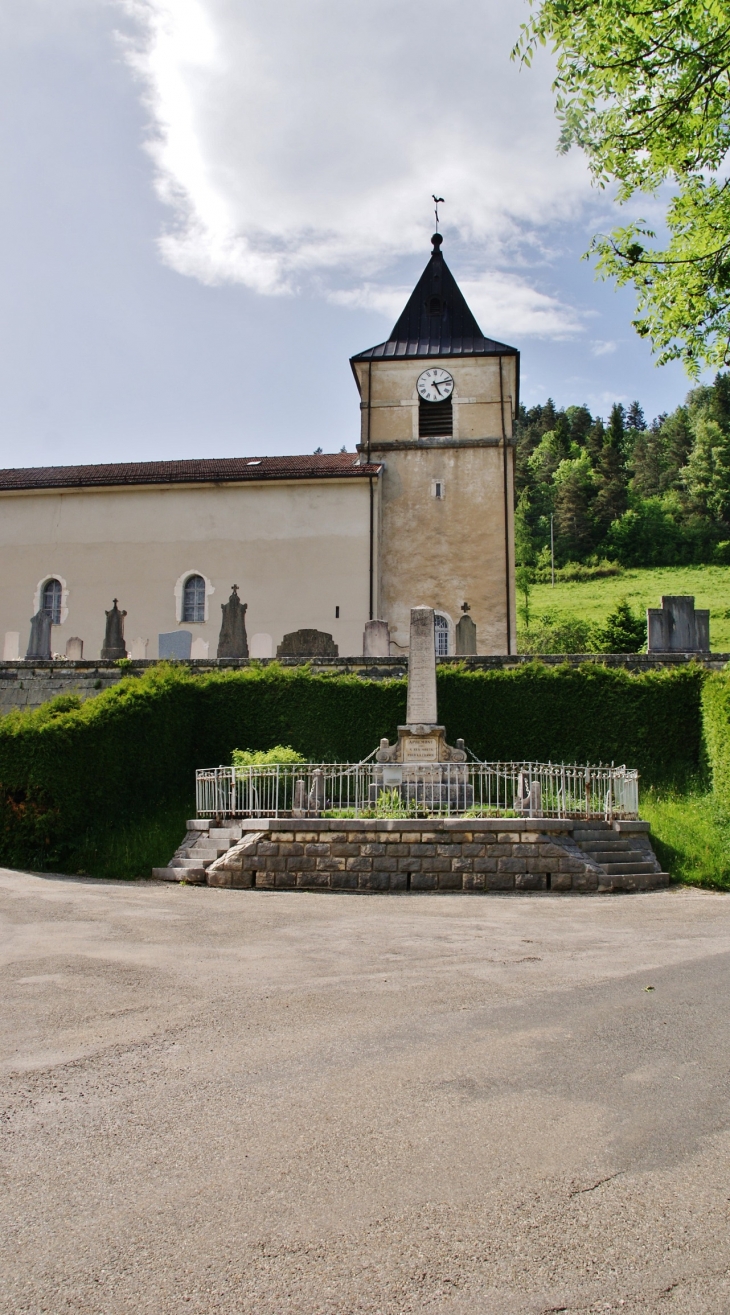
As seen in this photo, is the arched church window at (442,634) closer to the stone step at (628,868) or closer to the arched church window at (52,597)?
the arched church window at (52,597)

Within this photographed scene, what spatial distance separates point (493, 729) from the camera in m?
19.6

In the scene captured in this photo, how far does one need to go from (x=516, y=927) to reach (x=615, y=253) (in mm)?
9458

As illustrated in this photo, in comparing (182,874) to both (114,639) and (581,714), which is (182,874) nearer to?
(581,714)

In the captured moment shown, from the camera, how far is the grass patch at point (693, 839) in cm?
1330

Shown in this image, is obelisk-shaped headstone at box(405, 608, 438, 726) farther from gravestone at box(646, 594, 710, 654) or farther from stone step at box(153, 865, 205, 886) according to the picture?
gravestone at box(646, 594, 710, 654)

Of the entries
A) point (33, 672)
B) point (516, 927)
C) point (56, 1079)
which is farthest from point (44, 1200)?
point (33, 672)

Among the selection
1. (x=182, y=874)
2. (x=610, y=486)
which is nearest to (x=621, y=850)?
(x=182, y=874)

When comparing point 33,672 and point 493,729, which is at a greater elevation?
point 33,672

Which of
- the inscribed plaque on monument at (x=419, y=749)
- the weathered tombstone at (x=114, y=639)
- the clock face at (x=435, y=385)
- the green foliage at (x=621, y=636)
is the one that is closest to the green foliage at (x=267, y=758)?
the inscribed plaque on monument at (x=419, y=749)

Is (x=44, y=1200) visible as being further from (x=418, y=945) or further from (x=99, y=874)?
(x=99, y=874)

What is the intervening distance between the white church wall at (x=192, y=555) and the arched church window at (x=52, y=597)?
0.32 metres

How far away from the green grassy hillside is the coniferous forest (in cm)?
345

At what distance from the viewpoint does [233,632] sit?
2577cm

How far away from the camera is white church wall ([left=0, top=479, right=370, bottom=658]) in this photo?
28.7 metres
